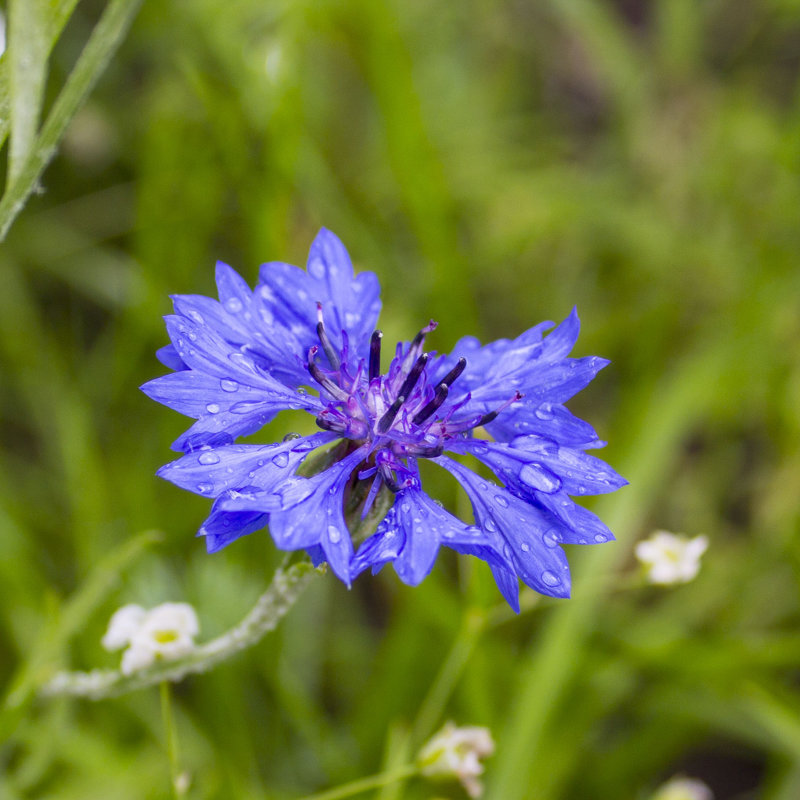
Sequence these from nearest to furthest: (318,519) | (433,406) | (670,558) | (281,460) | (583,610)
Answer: (318,519), (281,460), (433,406), (670,558), (583,610)

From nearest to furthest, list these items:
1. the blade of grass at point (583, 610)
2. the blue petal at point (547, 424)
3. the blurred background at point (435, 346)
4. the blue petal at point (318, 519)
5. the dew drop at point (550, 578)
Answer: the blue petal at point (318, 519)
the dew drop at point (550, 578)
the blue petal at point (547, 424)
the blade of grass at point (583, 610)
the blurred background at point (435, 346)

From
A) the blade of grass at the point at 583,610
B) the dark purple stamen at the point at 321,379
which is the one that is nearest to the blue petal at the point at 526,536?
the dark purple stamen at the point at 321,379

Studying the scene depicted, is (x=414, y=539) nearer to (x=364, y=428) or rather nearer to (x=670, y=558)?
(x=364, y=428)

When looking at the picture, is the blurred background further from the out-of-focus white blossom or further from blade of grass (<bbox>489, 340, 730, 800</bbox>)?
the out-of-focus white blossom

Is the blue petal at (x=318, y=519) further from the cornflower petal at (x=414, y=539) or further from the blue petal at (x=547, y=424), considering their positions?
the blue petal at (x=547, y=424)

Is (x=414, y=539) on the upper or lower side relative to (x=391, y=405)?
lower

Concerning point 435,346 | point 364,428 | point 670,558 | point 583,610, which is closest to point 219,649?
point 364,428
